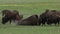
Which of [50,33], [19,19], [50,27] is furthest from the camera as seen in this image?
[19,19]

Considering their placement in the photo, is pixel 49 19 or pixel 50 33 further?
pixel 49 19

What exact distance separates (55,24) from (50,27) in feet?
1.37

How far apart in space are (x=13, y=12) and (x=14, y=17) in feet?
0.57

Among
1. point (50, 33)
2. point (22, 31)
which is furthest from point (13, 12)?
point (50, 33)

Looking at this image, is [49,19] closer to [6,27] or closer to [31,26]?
[31,26]

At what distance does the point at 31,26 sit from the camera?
898 cm

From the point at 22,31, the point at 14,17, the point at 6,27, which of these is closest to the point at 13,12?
the point at 14,17

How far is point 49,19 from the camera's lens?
9.12 meters

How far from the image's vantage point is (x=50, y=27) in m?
8.66

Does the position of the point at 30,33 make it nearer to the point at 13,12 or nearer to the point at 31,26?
the point at 31,26

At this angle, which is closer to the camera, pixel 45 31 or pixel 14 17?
pixel 45 31

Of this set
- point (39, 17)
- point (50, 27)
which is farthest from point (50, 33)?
point (39, 17)

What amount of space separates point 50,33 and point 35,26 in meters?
1.21

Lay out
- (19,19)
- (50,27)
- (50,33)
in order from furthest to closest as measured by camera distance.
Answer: (19,19) → (50,27) → (50,33)
